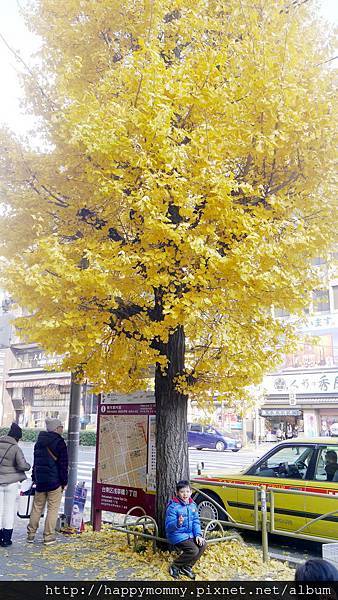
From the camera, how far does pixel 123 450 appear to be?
25.7 ft

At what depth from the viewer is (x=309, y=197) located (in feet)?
21.2

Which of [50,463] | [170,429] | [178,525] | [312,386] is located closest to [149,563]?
[178,525]

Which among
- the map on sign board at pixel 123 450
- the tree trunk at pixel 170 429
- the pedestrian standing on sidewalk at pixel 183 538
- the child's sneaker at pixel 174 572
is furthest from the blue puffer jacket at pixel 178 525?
the map on sign board at pixel 123 450

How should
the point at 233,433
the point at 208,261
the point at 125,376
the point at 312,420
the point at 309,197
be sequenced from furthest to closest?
the point at 233,433
the point at 312,420
the point at 125,376
the point at 309,197
the point at 208,261

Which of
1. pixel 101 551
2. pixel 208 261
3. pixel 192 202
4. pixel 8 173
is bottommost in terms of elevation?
pixel 101 551

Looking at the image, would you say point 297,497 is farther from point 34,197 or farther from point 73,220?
point 34,197

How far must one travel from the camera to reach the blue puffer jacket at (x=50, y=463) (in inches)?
285

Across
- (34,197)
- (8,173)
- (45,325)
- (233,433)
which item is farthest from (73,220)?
(233,433)

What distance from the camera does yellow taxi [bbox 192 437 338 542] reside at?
6.93 metres

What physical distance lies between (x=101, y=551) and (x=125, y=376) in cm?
232

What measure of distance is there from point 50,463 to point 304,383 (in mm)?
26479

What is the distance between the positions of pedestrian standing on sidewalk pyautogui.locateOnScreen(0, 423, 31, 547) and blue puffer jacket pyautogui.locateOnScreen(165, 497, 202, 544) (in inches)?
102

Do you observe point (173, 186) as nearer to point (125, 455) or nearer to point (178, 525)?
point (178, 525)

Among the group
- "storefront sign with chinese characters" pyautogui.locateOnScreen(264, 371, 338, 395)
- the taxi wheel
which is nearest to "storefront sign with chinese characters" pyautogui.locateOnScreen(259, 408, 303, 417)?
"storefront sign with chinese characters" pyautogui.locateOnScreen(264, 371, 338, 395)
